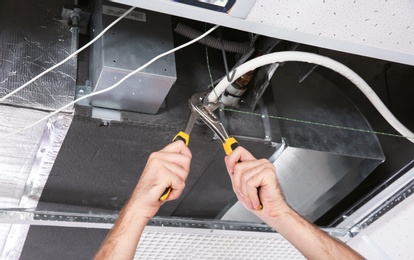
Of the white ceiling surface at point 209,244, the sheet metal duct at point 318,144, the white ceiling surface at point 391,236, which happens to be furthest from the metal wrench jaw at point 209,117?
the white ceiling surface at point 391,236

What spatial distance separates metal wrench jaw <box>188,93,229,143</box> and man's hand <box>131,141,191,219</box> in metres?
0.11

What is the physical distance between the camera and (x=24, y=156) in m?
1.32

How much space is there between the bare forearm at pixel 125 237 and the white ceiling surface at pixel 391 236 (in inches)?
30.6

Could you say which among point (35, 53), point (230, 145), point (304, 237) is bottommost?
point (304, 237)

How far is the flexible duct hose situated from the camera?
1371 mm

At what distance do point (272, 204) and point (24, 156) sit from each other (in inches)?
21.4

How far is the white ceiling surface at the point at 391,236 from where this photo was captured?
5.32 ft

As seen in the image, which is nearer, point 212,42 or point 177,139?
point 177,139

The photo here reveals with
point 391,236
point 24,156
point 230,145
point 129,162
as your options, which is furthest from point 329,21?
point 391,236

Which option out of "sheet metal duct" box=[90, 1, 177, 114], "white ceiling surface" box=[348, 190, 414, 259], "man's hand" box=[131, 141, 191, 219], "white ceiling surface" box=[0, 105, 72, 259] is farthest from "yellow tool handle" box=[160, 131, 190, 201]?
"white ceiling surface" box=[348, 190, 414, 259]

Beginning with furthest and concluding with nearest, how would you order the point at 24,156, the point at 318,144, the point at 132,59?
the point at 318,144 < the point at 24,156 < the point at 132,59

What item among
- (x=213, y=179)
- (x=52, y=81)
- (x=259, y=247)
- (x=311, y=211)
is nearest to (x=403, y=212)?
(x=311, y=211)

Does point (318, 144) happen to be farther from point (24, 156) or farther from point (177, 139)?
point (24, 156)

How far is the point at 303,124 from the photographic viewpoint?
145cm
